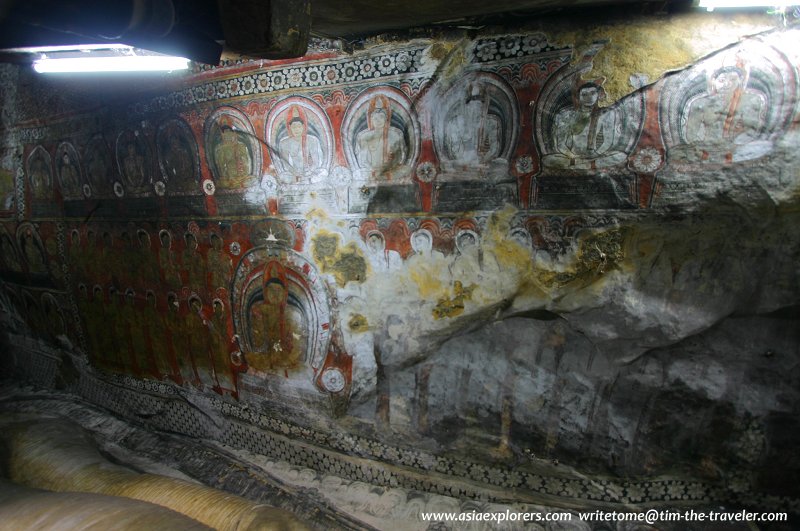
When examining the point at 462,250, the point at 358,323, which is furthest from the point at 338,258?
the point at 462,250

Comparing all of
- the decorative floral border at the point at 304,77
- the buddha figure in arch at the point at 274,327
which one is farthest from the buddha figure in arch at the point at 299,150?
the buddha figure in arch at the point at 274,327

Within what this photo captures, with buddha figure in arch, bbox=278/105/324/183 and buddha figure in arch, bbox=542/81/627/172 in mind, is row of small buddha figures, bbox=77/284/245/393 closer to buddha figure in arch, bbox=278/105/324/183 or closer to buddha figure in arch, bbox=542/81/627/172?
buddha figure in arch, bbox=278/105/324/183

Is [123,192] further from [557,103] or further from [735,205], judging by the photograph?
[735,205]

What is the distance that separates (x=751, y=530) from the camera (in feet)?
9.32

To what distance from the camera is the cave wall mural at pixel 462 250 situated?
8.33 feet

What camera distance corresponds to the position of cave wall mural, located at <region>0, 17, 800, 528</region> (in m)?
2.54

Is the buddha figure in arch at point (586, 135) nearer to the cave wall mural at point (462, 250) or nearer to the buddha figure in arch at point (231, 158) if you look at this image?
the cave wall mural at point (462, 250)

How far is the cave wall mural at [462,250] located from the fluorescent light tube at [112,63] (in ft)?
1.91

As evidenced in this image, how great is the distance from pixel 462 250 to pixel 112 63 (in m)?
2.36

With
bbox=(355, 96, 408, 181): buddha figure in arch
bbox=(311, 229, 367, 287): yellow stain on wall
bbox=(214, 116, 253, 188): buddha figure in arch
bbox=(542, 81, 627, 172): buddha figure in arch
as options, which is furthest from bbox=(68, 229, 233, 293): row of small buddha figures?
bbox=(542, 81, 627, 172): buddha figure in arch

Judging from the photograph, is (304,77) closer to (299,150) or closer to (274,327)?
(299,150)

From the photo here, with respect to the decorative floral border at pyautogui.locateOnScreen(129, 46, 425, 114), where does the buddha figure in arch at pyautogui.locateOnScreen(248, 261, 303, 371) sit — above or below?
below

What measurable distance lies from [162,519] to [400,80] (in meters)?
2.69

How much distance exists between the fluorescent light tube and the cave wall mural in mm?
584
